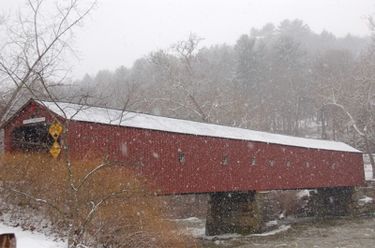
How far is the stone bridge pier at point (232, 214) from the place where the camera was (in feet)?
71.3

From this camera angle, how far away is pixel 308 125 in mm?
55906

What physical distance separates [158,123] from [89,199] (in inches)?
240

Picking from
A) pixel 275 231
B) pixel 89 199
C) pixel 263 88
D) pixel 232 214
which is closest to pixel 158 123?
Answer: pixel 89 199

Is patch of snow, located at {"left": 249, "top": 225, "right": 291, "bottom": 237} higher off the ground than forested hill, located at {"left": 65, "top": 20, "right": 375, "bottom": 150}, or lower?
lower

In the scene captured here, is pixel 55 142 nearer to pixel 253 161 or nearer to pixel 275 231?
pixel 253 161

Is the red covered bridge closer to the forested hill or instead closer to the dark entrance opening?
the dark entrance opening

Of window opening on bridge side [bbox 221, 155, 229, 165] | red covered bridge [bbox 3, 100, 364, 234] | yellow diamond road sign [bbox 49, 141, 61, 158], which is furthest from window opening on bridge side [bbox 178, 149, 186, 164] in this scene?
yellow diamond road sign [bbox 49, 141, 61, 158]

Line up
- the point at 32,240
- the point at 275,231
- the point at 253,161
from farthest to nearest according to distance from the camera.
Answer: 1. the point at 275,231
2. the point at 253,161
3. the point at 32,240

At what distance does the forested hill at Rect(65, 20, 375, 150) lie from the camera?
110 ft

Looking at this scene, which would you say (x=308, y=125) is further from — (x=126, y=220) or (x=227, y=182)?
(x=126, y=220)

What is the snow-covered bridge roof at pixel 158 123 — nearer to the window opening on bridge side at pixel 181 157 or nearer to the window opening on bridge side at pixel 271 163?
the window opening on bridge side at pixel 181 157

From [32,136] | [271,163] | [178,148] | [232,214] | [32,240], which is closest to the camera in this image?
[32,240]

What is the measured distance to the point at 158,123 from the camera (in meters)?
16.7

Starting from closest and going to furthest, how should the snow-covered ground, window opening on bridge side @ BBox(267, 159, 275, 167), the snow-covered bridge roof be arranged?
the snow-covered ground → the snow-covered bridge roof → window opening on bridge side @ BBox(267, 159, 275, 167)
